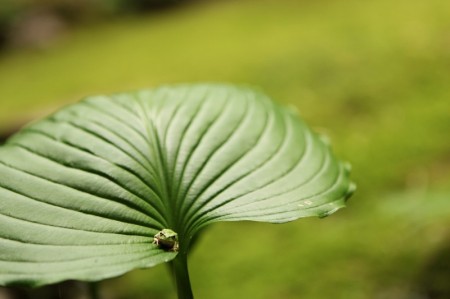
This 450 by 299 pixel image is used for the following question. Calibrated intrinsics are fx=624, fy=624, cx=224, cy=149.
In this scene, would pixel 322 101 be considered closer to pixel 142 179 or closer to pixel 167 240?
pixel 142 179

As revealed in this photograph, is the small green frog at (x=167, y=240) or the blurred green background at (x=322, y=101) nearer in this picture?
the small green frog at (x=167, y=240)

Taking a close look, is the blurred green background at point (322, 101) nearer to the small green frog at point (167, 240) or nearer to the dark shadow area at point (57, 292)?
the dark shadow area at point (57, 292)

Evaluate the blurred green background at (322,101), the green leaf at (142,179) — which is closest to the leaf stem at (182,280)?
the green leaf at (142,179)

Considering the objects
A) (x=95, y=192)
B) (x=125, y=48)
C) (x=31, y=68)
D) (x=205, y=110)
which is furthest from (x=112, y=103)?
(x=31, y=68)

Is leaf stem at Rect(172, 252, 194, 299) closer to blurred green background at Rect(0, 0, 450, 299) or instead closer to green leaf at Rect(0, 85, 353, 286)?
green leaf at Rect(0, 85, 353, 286)

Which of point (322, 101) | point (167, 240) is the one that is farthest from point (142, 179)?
point (322, 101)

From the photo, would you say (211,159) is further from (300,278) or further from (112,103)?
(300,278)
